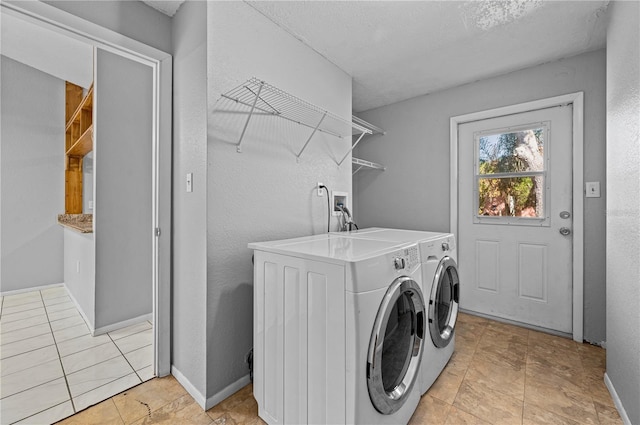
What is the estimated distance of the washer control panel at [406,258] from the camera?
1229 millimetres

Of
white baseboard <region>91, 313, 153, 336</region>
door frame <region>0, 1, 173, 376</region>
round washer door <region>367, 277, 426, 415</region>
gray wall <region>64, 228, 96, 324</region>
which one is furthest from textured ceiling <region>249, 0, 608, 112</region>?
white baseboard <region>91, 313, 153, 336</region>

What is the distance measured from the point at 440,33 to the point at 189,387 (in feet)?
9.02

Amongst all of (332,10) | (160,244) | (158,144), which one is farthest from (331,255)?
(332,10)

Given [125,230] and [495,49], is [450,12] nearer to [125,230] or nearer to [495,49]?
[495,49]

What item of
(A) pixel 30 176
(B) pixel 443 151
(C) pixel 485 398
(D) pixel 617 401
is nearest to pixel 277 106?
(B) pixel 443 151

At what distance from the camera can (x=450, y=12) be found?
67.9 inches

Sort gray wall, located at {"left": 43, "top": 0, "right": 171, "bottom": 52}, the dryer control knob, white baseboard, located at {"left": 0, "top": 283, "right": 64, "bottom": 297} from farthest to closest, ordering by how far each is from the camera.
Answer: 1. white baseboard, located at {"left": 0, "top": 283, "right": 64, "bottom": 297}
2. gray wall, located at {"left": 43, "top": 0, "right": 171, "bottom": 52}
3. the dryer control knob

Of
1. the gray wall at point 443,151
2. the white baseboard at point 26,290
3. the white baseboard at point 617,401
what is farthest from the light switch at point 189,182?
the white baseboard at point 26,290

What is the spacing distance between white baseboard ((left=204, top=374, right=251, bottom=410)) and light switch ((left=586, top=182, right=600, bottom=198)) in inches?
110

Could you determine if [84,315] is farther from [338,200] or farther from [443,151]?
[443,151]

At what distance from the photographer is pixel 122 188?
2.36m

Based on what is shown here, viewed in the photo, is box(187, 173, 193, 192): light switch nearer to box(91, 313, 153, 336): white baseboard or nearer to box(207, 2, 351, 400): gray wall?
box(207, 2, 351, 400): gray wall

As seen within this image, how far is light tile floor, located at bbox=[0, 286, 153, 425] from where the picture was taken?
1.46 metres

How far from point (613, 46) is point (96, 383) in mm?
3563
